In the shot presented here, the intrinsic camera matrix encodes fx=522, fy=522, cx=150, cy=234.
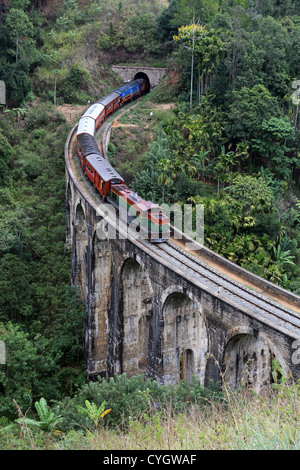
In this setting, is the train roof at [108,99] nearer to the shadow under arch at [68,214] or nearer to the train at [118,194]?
the train at [118,194]

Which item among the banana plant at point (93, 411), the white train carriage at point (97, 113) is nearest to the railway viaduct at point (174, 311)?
the banana plant at point (93, 411)

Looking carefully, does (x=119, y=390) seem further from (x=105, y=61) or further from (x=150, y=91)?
(x=105, y=61)

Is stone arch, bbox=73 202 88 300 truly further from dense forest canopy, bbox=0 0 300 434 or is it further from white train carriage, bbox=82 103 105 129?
white train carriage, bbox=82 103 105 129

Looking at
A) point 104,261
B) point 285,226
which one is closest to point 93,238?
point 104,261

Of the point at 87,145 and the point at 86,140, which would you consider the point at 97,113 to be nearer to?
the point at 86,140

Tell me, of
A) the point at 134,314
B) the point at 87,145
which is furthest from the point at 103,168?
the point at 134,314
